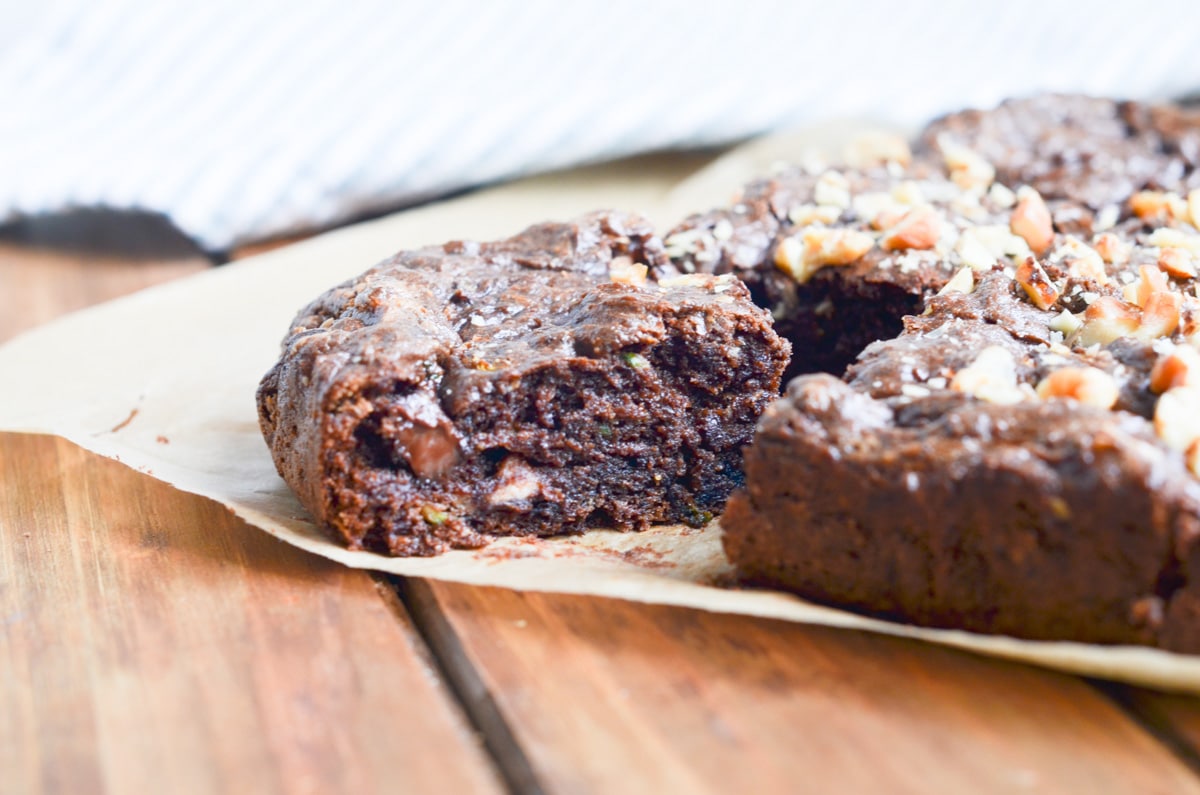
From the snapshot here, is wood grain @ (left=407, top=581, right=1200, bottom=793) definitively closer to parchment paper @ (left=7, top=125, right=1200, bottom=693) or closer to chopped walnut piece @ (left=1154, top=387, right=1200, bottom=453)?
parchment paper @ (left=7, top=125, right=1200, bottom=693)

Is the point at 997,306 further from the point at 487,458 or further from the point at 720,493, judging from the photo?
the point at 487,458

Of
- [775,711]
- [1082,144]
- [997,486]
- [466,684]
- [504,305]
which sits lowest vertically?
[466,684]

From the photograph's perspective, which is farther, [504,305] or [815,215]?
[815,215]

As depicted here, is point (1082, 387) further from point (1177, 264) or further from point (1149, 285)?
point (1177, 264)

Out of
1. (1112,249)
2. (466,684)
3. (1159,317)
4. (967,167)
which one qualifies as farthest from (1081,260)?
(466,684)

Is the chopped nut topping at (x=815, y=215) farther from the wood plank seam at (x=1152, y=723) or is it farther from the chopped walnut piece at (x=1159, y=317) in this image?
the wood plank seam at (x=1152, y=723)

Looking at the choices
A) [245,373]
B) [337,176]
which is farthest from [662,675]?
[337,176]

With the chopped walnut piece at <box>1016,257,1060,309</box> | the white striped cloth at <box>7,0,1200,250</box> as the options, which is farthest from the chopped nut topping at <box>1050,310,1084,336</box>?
the white striped cloth at <box>7,0,1200,250</box>
